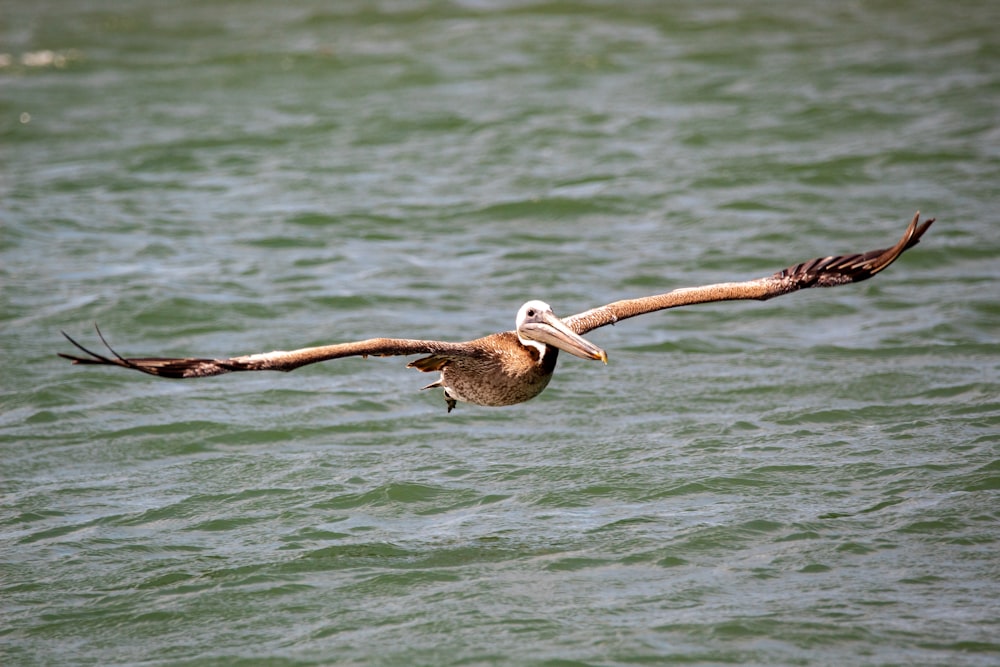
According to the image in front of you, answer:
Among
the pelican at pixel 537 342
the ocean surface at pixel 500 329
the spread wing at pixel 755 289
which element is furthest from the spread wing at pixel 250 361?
the spread wing at pixel 755 289

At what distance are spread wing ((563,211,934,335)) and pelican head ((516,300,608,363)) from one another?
46 cm

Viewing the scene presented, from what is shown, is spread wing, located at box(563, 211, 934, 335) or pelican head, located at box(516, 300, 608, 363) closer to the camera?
pelican head, located at box(516, 300, 608, 363)

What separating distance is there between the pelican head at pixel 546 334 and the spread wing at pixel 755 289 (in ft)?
1.50

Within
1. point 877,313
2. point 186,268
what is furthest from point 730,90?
point 186,268

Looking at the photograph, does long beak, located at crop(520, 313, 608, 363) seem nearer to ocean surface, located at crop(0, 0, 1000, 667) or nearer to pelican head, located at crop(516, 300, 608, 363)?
pelican head, located at crop(516, 300, 608, 363)

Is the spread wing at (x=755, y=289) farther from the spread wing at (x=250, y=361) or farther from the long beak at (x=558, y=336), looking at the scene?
the spread wing at (x=250, y=361)

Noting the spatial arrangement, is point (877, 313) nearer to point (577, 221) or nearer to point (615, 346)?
point (615, 346)

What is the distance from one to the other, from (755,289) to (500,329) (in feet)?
14.1

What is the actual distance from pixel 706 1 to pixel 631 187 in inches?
376

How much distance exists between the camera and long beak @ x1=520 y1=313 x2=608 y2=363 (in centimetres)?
931

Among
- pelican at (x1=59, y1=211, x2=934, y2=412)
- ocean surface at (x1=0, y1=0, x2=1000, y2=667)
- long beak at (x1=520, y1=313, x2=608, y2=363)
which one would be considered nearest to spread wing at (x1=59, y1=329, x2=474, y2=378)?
pelican at (x1=59, y1=211, x2=934, y2=412)

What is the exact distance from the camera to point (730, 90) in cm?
2214

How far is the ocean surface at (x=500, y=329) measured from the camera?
906 centimetres

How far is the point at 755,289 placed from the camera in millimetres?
10352
